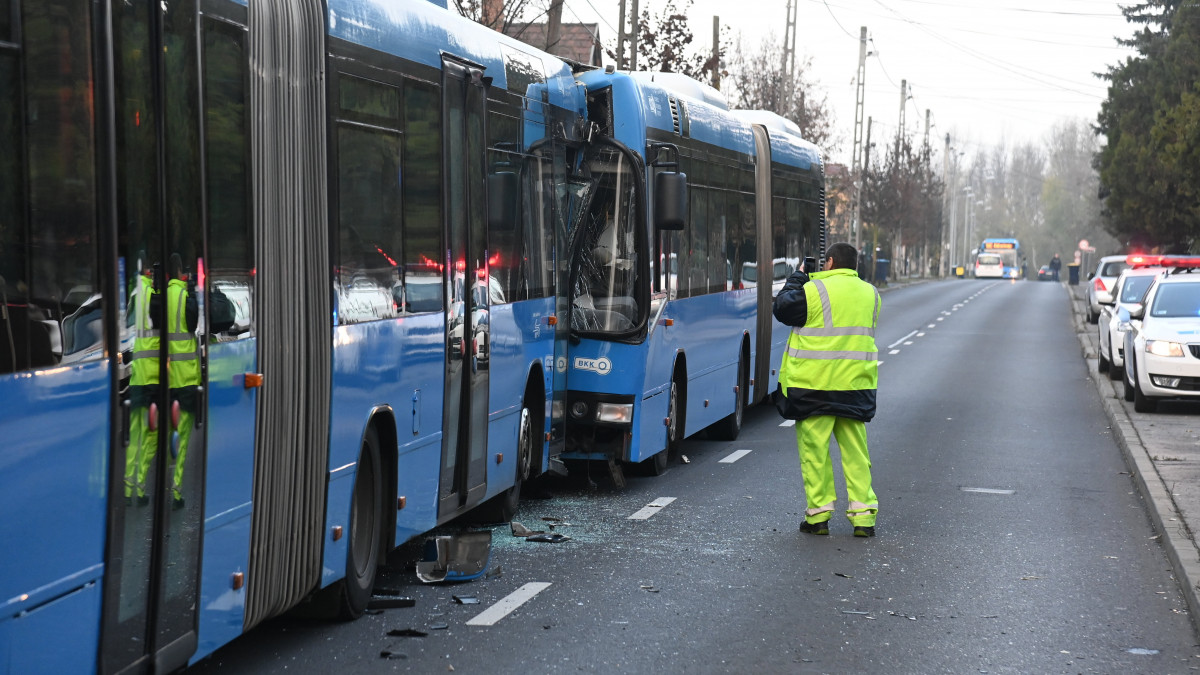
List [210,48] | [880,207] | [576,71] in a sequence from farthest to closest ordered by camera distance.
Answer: [880,207] → [576,71] → [210,48]

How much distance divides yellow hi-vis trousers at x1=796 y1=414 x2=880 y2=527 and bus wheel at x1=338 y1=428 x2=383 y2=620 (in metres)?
Answer: 3.37

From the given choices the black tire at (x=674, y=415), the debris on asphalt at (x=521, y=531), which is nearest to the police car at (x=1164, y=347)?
the black tire at (x=674, y=415)

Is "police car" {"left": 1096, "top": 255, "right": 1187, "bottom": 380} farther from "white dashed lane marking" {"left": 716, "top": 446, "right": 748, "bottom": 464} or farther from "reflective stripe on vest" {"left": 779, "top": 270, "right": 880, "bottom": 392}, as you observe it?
"reflective stripe on vest" {"left": 779, "top": 270, "right": 880, "bottom": 392}

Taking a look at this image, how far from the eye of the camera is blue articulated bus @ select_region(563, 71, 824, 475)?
11.7m

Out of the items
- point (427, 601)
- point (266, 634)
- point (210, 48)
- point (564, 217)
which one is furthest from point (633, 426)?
point (210, 48)

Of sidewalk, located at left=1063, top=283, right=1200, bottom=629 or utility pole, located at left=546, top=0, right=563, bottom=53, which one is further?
utility pole, located at left=546, top=0, right=563, bottom=53

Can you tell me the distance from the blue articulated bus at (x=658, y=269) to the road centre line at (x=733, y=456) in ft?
Answer: 1.28

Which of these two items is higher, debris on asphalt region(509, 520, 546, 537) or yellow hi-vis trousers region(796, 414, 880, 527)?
yellow hi-vis trousers region(796, 414, 880, 527)

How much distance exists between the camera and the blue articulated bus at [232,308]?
4320mm

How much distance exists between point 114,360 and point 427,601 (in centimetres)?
352

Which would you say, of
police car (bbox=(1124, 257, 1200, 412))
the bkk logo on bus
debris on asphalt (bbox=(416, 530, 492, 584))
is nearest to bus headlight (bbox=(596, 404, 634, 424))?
the bkk logo on bus

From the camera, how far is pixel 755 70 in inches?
2176

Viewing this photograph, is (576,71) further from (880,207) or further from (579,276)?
(880,207)

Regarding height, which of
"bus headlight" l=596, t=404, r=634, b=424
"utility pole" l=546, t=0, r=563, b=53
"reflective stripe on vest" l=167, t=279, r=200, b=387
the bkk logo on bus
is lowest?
"bus headlight" l=596, t=404, r=634, b=424
